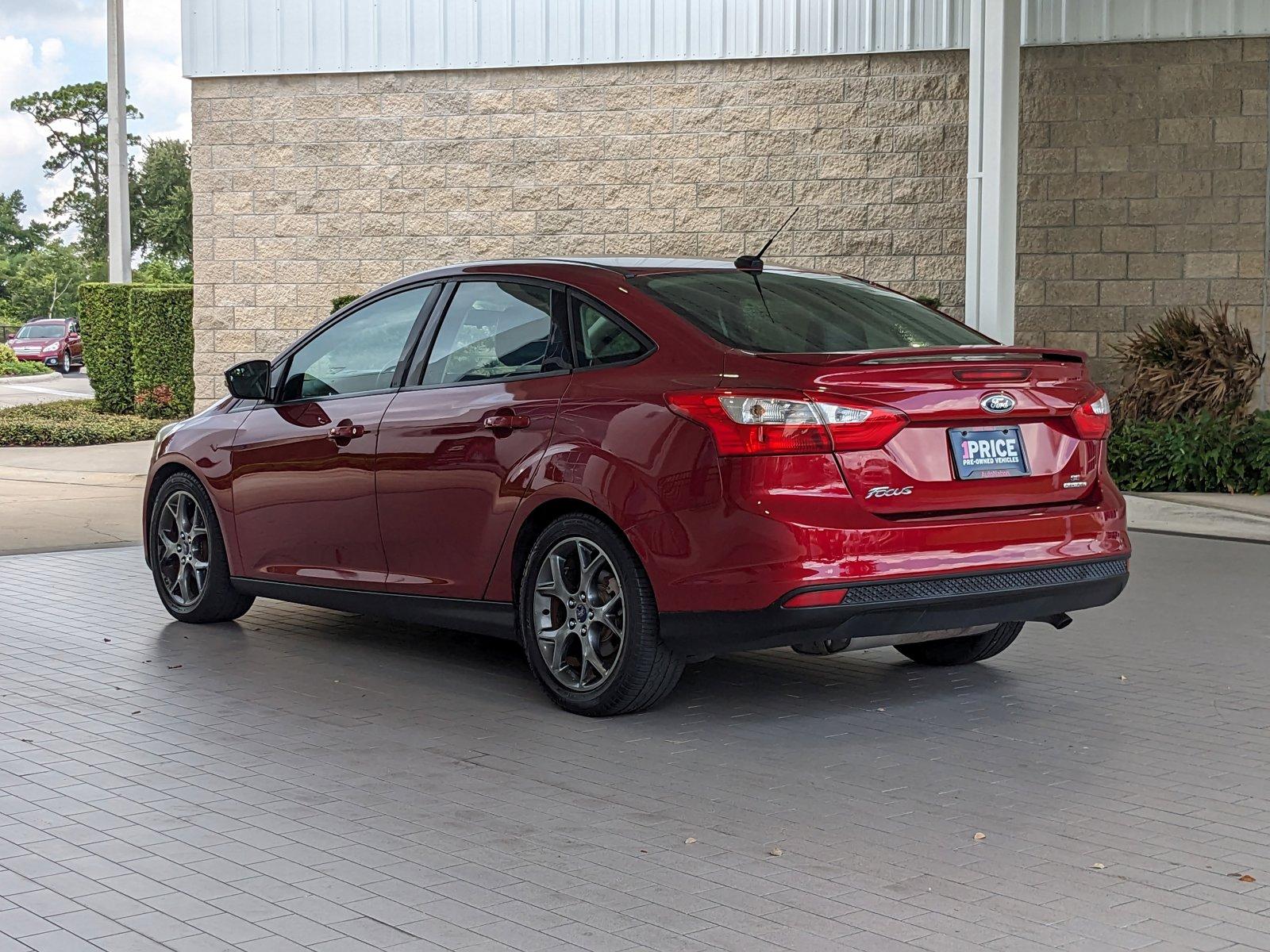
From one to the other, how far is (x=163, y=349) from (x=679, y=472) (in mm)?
17399

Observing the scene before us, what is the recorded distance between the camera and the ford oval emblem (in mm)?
5992

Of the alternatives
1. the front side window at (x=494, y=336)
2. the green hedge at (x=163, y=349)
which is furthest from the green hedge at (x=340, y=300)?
the front side window at (x=494, y=336)

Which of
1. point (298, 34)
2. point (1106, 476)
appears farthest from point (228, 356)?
point (1106, 476)

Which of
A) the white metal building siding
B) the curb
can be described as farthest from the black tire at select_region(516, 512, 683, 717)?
the curb

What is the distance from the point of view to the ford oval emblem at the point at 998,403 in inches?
236

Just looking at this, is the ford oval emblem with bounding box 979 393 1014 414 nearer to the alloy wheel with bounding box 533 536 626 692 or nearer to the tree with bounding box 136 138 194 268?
the alloy wheel with bounding box 533 536 626 692

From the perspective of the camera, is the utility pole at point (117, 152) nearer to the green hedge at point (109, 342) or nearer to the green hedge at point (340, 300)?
the green hedge at point (109, 342)

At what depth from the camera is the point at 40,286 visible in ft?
241

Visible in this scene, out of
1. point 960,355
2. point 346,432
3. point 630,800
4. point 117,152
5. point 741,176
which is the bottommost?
point 630,800

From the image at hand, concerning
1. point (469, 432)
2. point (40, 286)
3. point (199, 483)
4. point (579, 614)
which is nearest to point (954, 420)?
point (579, 614)

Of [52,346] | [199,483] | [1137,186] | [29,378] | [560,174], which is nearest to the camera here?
[199,483]

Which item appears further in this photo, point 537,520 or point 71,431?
point 71,431

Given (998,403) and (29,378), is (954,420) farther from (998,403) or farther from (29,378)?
(29,378)

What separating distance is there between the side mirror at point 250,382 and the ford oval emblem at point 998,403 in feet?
11.4
